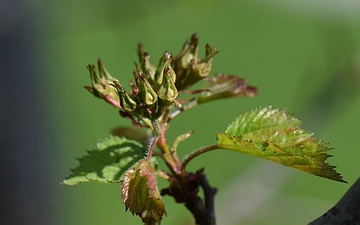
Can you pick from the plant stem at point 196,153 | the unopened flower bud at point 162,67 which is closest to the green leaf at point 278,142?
the plant stem at point 196,153

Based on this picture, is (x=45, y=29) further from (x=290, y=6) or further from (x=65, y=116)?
(x=290, y=6)

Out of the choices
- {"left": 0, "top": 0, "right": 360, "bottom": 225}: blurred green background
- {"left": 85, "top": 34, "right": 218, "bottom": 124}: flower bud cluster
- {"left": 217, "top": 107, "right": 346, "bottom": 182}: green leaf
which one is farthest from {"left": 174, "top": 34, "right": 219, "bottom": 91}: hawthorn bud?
{"left": 0, "top": 0, "right": 360, "bottom": 225}: blurred green background

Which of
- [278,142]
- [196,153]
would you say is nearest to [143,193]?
[196,153]

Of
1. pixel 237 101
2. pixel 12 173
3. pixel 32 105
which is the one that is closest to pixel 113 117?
pixel 32 105

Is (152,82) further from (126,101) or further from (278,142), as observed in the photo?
(278,142)

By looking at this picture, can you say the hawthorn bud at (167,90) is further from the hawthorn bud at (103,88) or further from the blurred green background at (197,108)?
the blurred green background at (197,108)
